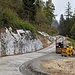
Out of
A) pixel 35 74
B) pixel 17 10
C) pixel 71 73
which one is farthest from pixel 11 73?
pixel 17 10

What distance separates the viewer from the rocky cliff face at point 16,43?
36.7 meters

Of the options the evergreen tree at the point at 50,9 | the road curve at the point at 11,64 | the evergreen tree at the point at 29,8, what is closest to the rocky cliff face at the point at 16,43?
the road curve at the point at 11,64

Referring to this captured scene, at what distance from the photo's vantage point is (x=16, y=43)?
4097 centimetres

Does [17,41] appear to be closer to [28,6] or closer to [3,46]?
[3,46]

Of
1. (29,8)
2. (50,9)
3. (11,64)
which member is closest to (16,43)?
(11,64)

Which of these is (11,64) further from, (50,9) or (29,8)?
(50,9)

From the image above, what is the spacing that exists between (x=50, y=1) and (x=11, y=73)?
11495cm

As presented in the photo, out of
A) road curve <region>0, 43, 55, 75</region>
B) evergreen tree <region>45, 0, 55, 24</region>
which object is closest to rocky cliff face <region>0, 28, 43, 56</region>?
road curve <region>0, 43, 55, 75</region>

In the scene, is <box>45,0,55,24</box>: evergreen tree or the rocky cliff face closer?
the rocky cliff face

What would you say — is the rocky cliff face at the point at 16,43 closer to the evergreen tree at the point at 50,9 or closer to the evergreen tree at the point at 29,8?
the evergreen tree at the point at 29,8

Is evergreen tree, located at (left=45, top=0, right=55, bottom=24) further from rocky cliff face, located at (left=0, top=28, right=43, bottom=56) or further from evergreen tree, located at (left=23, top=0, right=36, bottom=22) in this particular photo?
rocky cliff face, located at (left=0, top=28, right=43, bottom=56)

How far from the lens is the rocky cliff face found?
36719 mm

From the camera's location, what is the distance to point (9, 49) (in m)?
38.1

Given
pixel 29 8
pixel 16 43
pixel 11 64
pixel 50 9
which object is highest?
pixel 50 9
